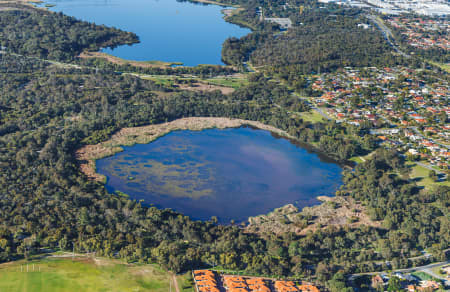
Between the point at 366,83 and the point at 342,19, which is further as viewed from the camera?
the point at 342,19

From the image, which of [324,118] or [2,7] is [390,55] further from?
[2,7]

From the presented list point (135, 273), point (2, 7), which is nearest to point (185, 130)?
point (135, 273)

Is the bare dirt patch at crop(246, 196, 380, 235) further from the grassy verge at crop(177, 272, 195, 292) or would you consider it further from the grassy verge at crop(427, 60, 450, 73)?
the grassy verge at crop(427, 60, 450, 73)

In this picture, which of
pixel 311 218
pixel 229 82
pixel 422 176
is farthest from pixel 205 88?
pixel 422 176

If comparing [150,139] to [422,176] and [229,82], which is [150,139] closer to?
[229,82]

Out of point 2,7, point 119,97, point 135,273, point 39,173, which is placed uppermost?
point 2,7

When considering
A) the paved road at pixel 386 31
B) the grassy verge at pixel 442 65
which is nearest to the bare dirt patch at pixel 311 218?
the grassy verge at pixel 442 65
